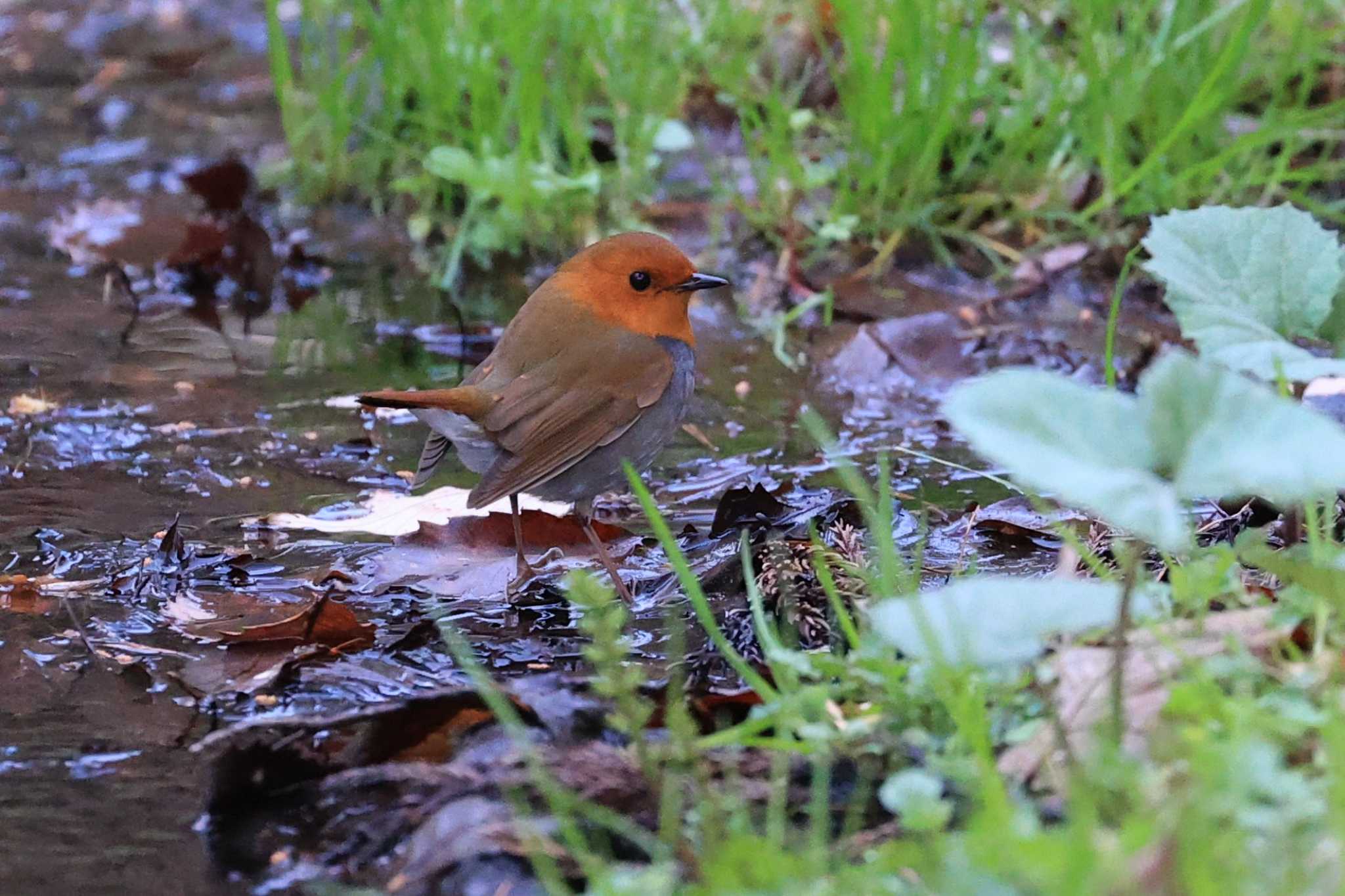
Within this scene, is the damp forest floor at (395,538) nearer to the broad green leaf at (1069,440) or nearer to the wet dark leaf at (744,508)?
the wet dark leaf at (744,508)

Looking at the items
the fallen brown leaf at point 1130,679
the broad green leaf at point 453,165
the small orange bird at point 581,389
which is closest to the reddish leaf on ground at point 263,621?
the small orange bird at point 581,389

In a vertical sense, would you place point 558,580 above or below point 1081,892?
below

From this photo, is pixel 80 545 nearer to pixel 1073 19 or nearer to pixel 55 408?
pixel 55 408

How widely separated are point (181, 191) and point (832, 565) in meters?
4.22

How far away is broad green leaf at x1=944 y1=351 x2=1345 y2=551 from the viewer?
183 cm

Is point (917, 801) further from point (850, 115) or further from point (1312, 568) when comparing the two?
point (850, 115)

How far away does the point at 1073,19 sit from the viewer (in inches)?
222

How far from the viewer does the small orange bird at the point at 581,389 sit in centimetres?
361

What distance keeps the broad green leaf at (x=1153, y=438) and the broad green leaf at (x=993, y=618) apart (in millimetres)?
159

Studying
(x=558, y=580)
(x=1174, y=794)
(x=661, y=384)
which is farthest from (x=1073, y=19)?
(x=1174, y=794)

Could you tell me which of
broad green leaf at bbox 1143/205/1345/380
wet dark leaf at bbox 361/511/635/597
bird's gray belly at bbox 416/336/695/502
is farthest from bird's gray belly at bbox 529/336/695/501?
broad green leaf at bbox 1143/205/1345/380

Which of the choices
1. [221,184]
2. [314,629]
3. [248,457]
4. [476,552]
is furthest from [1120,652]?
[221,184]

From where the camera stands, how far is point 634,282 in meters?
4.05

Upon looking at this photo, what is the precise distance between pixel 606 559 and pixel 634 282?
2.90ft
